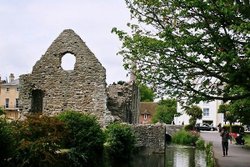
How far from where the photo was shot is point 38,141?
1496cm

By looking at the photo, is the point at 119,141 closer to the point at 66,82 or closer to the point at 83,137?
the point at 83,137

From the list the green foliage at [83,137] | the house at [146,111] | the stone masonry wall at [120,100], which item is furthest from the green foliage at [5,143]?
the house at [146,111]

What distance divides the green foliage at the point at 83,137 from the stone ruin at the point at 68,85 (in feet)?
35.8

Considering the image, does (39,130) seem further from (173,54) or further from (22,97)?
(22,97)

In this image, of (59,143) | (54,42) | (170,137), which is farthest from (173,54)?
(170,137)

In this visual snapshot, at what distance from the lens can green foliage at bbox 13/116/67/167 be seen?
14.4m

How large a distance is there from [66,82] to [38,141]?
1762 cm

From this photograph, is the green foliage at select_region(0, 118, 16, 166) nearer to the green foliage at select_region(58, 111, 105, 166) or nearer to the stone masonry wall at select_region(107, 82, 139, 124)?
the green foliage at select_region(58, 111, 105, 166)

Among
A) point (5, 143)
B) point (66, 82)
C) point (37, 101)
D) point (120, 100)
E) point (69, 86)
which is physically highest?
point (66, 82)

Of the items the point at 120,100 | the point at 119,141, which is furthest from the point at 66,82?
the point at 119,141

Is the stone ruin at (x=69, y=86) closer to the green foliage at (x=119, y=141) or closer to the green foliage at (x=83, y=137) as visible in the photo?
the green foliage at (x=119, y=141)

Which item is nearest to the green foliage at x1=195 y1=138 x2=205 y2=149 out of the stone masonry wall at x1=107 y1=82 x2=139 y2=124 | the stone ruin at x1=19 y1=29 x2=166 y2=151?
the stone masonry wall at x1=107 y1=82 x2=139 y2=124

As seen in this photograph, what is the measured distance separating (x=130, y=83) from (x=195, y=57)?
60.5ft

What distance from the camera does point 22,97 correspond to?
108 ft
